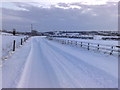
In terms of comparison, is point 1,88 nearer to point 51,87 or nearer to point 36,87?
point 36,87

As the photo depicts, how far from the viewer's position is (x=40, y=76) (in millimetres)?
9008

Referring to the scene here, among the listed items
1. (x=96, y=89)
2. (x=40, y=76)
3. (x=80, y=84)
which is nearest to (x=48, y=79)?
(x=40, y=76)

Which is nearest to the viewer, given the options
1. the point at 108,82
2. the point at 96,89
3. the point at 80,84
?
the point at 96,89

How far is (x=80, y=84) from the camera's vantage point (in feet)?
24.5

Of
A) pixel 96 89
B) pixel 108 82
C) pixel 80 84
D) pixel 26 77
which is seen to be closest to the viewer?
pixel 96 89

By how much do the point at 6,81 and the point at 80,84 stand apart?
314cm

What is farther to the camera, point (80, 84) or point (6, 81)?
point (6, 81)

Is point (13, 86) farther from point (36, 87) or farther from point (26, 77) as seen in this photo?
point (26, 77)

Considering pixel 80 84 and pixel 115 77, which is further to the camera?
pixel 115 77

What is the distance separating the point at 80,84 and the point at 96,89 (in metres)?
0.80

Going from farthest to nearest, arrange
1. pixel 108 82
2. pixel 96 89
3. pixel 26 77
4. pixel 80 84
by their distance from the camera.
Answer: pixel 26 77 < pixel 108 82 < pixel 80 84 < pixel 96 89

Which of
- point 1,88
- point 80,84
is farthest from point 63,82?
point 1,88

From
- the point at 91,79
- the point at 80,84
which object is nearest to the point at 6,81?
the point at 80,84

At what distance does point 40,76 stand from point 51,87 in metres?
2.02
